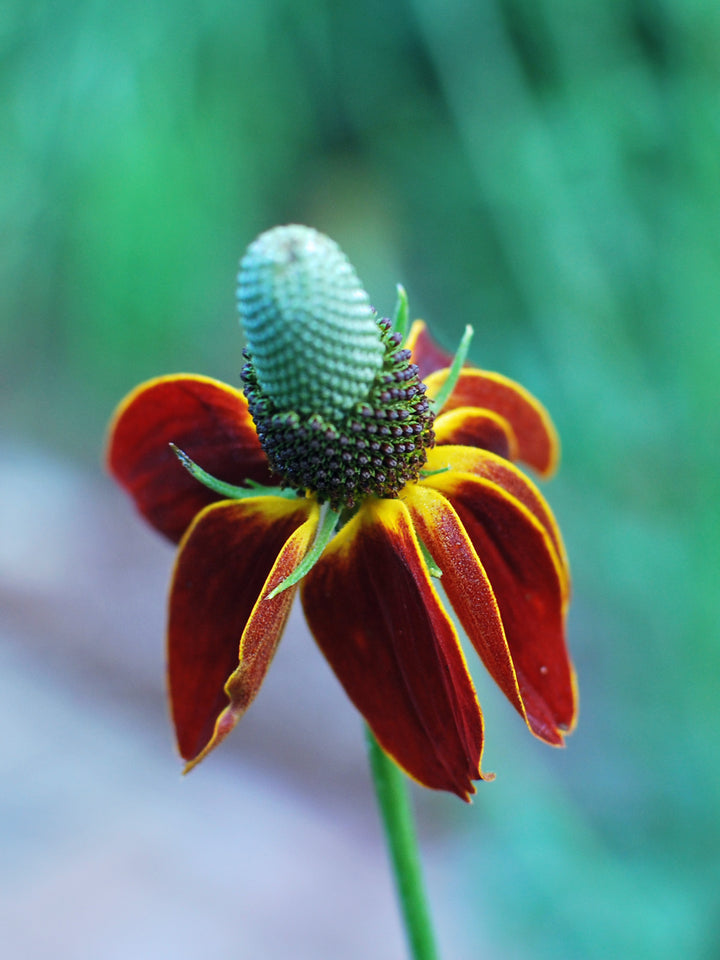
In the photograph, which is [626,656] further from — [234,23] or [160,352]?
[234,23]

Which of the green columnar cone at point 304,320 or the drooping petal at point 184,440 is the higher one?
the green columnar cone at point 304,320

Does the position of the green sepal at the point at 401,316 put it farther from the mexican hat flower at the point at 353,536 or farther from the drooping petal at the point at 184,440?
the drooping petal at the point at 184,440

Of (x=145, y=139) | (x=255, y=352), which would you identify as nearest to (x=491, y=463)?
(x=255, y=352)

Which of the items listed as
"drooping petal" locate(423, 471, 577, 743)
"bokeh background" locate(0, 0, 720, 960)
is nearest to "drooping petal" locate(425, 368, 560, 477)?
"drooping petal" locate(423, 471, 577, 743)

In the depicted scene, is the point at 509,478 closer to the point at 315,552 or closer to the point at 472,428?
the point at 472,428

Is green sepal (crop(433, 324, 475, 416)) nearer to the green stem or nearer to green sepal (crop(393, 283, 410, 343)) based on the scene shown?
green sepal (crop(393, 283, 410, 343))

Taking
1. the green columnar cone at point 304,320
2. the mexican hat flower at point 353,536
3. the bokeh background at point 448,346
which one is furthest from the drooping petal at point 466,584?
the bokeh background at point 448,346
